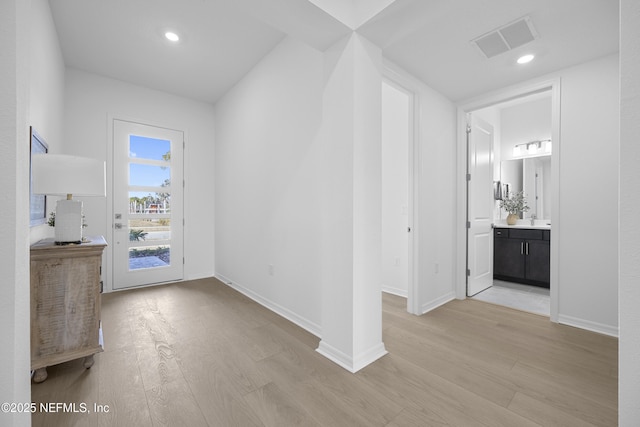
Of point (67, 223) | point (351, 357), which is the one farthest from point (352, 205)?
point (67, 223)

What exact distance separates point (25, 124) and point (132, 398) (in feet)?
4.98

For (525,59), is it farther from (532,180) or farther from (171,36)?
(171,36)

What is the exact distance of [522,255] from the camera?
3.97m

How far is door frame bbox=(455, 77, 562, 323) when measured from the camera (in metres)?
2.66

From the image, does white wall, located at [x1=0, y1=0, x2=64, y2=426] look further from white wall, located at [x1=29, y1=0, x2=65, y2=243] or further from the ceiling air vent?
the ceiling air vent

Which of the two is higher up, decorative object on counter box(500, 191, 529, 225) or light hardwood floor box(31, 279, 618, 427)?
decorative object on counter box(500, 191, 529, 225)

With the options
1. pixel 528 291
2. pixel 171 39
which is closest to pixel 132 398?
pixel 171 39

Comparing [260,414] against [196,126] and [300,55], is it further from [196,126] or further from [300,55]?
[196,126]

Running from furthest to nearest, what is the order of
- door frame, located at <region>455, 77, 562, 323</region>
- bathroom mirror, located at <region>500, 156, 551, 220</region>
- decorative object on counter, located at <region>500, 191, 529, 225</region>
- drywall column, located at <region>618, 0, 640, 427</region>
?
1. decorative object on counter, located at <region>500, 191, 529, 225</region>
2. bathroom mirror, located at <region>500, 156, 551, 220</region>
3. door frame, located at <region>455, 77, 562, 323</region>
4. drywall column, located at <region>618, 0, 640, 427</region>

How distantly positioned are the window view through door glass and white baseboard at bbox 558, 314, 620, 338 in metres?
4.92

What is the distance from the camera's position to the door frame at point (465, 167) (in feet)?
8.73

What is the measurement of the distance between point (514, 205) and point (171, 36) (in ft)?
17.5

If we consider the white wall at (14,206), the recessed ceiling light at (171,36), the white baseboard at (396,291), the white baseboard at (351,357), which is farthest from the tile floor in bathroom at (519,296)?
the recessed ceiling light at (171,36)

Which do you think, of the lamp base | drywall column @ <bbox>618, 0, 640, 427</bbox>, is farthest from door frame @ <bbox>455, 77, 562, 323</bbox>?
the lamp base
